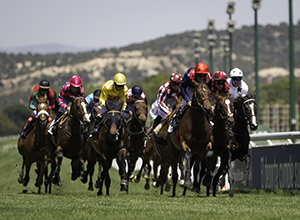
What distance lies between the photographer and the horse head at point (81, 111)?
44.8ft

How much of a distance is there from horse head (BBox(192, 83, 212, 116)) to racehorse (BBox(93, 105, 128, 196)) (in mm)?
1864

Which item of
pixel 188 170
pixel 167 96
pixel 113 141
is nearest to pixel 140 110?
pixel 167 96

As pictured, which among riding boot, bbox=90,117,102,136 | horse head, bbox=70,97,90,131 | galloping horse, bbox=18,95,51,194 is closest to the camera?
riding boot, bbox=90,117,102,136

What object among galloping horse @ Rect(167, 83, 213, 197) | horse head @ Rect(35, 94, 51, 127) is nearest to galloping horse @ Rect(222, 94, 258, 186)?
galloping horse @ Rect(167, 83, 213, 197)

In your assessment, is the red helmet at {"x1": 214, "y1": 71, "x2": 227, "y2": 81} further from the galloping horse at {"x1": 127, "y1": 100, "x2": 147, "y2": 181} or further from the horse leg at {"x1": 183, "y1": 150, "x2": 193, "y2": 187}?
the galloping horse at {"x1": 127, "y1": 100, "x2": 147, "y2": 181}

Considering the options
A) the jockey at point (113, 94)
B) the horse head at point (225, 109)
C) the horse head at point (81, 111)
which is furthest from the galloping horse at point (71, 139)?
the horse head at point (225, 109)

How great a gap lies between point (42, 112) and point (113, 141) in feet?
7.59

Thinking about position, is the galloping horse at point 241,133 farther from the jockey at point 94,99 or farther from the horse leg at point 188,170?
the jockey at point 94,99

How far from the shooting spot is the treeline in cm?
10988

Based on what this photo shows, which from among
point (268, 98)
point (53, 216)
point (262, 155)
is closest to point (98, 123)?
point (262, 155)

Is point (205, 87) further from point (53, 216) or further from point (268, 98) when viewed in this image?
point (268, 98)

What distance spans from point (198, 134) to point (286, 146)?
9.84 ft

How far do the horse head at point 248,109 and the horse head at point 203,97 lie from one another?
158cm

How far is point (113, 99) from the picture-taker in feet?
43.9
